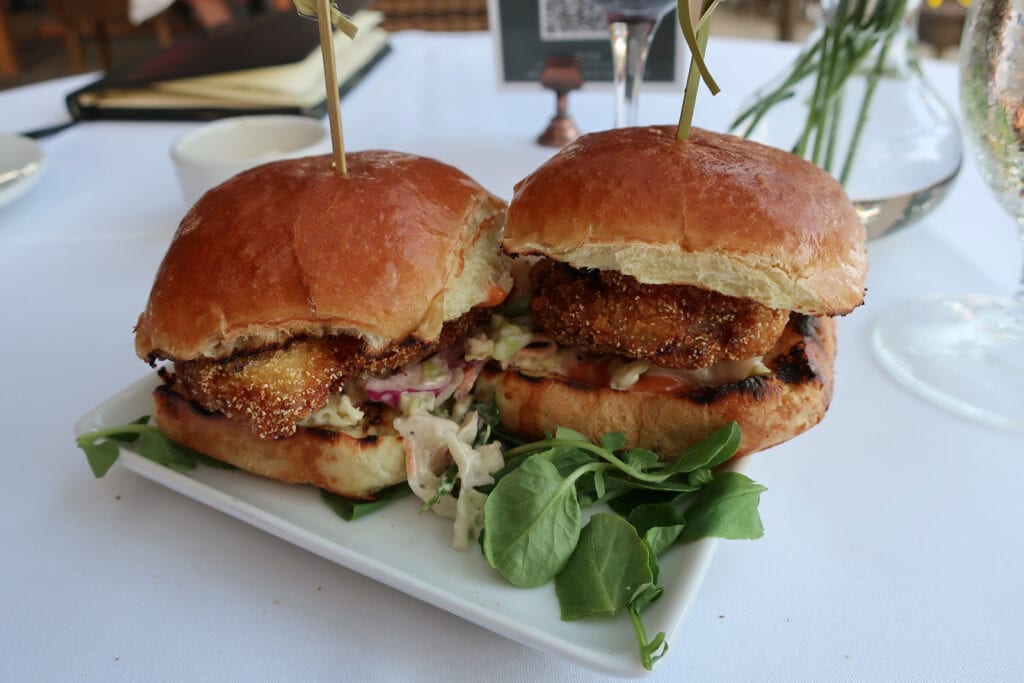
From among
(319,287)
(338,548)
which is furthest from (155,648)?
(319,287)

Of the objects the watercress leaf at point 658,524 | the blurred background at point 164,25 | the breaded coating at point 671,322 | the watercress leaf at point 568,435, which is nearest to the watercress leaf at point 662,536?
the watercress leaf at point 658,524

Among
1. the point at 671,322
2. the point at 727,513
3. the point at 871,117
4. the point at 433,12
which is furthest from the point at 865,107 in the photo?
the point at 433,12

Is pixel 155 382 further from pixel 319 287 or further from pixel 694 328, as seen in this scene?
pixel 694 328

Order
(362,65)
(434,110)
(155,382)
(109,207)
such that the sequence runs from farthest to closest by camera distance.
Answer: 1. (362,65)
2. (434,110)
3. (109,207)
4. (155,382)

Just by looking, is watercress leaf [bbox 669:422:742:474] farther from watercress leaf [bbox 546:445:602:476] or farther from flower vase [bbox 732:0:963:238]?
flower vase [bbox 732:0:963:238]

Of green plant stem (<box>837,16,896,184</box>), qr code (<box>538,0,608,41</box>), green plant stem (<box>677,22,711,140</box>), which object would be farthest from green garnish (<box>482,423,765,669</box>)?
qr code (<box>538,0,608,41</box>)

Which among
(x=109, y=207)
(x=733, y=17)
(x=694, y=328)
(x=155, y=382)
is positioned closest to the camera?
(x=694, y=328)

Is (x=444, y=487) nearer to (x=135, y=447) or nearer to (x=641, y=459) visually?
(x=641, y=459)
